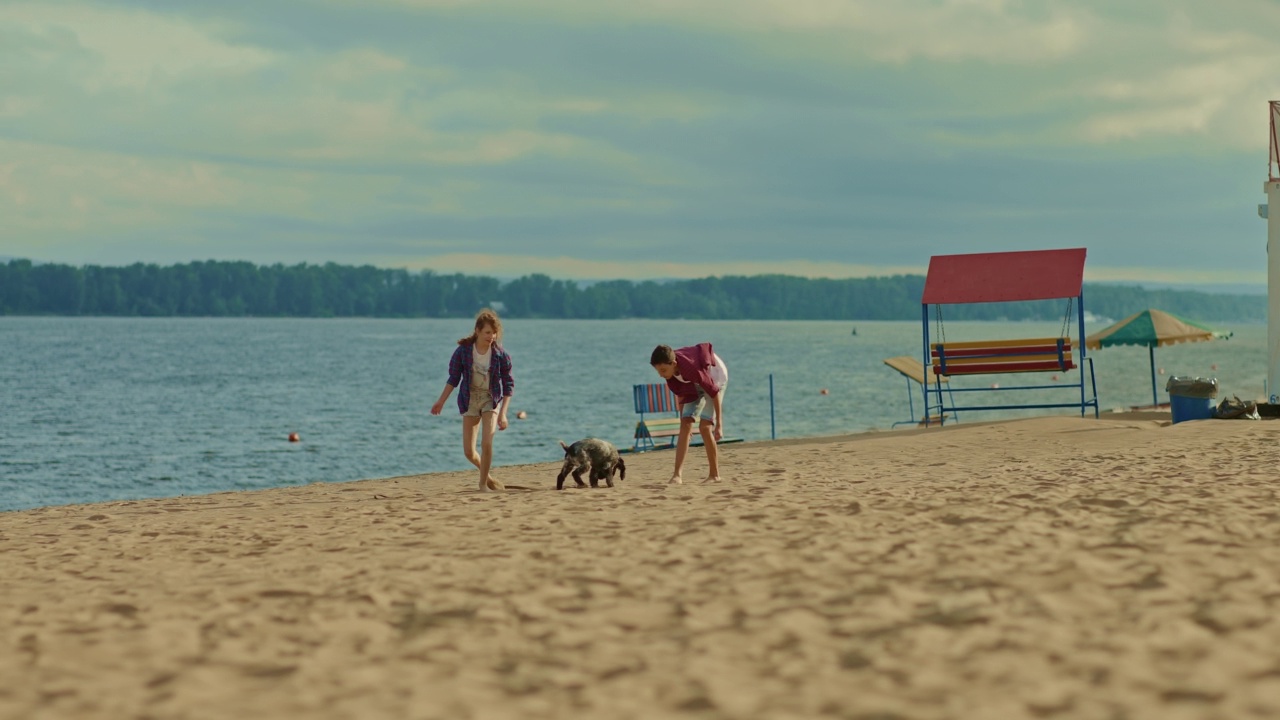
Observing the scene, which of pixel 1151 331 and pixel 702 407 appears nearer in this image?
pixel 702 407

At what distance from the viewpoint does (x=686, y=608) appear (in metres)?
5.52

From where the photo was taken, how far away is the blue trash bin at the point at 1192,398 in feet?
54.8

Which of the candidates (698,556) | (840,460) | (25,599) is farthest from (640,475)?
(25,599)

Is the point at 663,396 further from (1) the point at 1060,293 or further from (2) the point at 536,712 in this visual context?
(2) the point at 536,712

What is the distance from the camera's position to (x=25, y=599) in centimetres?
643

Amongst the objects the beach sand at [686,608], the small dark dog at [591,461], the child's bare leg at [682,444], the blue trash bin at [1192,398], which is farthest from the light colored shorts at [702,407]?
the blue trash bin at [1192,398]

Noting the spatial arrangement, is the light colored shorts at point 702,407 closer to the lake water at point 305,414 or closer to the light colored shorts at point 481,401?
the light colored shorts at point 481,401

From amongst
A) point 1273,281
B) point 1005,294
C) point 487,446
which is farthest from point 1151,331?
point 487,446

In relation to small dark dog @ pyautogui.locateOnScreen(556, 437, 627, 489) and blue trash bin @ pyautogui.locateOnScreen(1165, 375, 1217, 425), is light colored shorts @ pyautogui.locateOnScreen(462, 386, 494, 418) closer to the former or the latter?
small dark dog @ pyautogui.locateOnScreen(556, 437, 627, 489)

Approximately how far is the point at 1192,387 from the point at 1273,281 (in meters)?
2.28

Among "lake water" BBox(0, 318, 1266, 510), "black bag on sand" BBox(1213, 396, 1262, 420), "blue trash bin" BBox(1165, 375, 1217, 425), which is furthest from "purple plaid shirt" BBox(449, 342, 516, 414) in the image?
"black bag on sand" BBox(1213, 396, 1262, 420)

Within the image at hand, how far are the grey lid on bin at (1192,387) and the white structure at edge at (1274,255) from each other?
89cm

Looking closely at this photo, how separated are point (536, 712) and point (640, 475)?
9274 mm

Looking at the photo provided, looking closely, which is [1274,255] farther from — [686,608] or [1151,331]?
[686,608]
